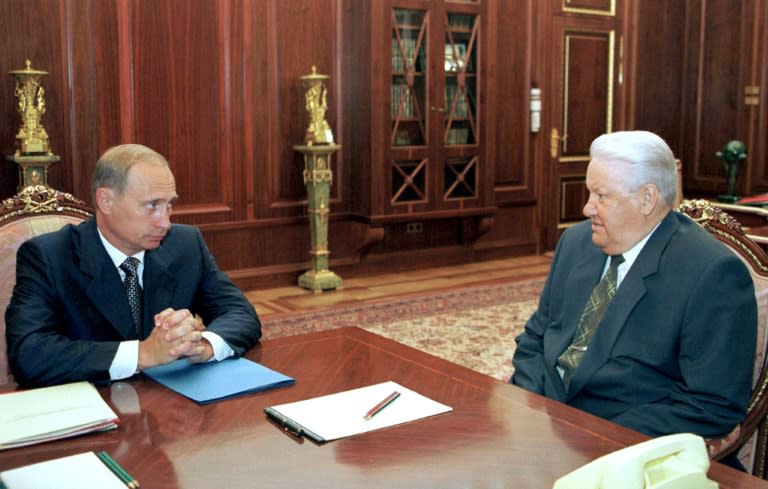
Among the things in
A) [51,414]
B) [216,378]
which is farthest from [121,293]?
[51,414]

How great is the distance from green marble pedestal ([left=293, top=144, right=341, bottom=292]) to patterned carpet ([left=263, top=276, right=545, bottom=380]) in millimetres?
641

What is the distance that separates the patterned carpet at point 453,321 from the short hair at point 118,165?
2497 mm

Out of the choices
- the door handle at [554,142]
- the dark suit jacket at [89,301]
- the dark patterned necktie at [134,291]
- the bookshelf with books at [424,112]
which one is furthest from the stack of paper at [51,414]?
the door handle at [554,142]

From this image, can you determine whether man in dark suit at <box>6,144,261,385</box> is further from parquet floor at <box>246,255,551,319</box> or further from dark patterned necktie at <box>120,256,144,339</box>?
parquet floor at <box>246,255,551,319</box>

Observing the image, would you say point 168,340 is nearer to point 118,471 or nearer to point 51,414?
point 51,414

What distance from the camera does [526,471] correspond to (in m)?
1.41

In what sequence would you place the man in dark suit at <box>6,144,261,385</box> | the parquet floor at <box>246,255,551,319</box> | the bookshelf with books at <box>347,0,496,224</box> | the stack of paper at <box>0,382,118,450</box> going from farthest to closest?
the bookshelf with books at <box>347,0,496,224</box> < the parquet floor at <box>246,255,551,319</box> < the man in dark suit at <box>6,144,261,385</box> < the stack of paper at <box>0,382,118,450</box>

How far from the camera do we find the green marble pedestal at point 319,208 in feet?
19.8

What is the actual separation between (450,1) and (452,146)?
1092 millimetres

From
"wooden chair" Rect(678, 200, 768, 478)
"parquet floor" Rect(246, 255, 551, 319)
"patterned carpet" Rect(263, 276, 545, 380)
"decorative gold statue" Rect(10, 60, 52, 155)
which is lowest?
"patterned carpet" Rect(263, 276, 545, 380)

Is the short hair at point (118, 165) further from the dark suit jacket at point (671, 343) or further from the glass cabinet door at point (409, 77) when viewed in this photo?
the glass cabinet door at point (409, 77)

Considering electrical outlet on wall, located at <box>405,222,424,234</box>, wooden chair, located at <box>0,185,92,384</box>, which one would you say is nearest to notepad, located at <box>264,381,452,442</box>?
wooden chair, located at <box>0,185,92,384</box>

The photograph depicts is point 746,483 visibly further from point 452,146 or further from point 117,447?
point 452,146

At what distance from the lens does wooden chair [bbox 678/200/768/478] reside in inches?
76.9
